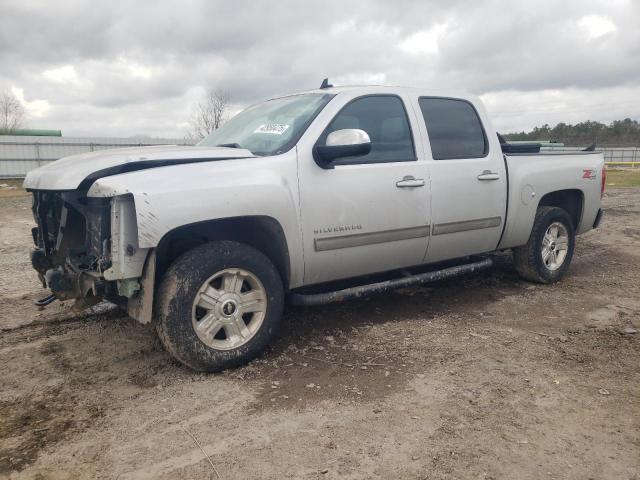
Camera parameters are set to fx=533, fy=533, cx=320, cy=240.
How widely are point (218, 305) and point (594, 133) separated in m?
65.8

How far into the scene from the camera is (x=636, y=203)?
1285 cm

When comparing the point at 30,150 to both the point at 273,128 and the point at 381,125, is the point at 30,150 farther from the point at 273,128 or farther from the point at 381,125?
the point at 381,125

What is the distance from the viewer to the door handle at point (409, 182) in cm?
416

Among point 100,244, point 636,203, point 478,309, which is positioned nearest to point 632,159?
point 636,203

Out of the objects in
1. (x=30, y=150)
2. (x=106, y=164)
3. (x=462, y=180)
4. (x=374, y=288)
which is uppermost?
(x=30, y=150)

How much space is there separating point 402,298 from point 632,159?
159 ft

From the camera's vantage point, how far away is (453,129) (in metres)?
4.75

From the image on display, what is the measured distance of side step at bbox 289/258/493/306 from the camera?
3877 mm

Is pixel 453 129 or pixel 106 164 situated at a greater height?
pixel 453 129

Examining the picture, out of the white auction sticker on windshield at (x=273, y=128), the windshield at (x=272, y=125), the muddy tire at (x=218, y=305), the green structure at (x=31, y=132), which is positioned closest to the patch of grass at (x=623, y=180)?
the windshield at (x=272, y=125)

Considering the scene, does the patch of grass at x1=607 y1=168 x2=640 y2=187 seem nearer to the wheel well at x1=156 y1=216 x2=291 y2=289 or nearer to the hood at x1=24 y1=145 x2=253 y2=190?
the wheel well at x1=156 y1=216 x2=291 y2=289

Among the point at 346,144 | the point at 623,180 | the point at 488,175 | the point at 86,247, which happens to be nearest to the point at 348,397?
the point at 346,144

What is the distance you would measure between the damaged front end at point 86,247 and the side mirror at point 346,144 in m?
1.37

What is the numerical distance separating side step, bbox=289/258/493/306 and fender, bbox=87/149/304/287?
0.14 metres
